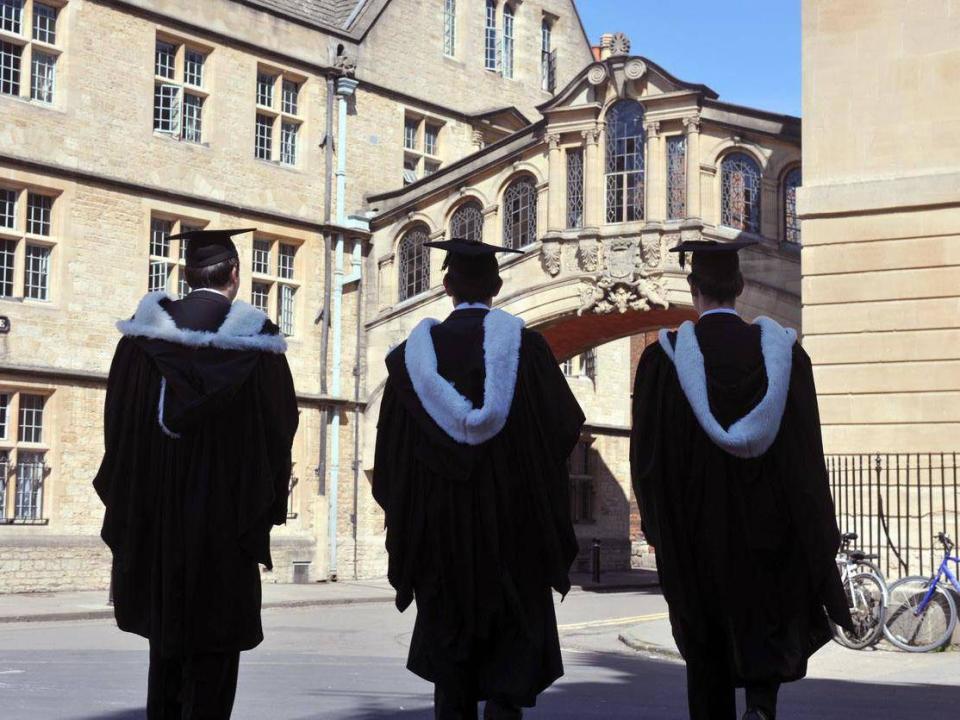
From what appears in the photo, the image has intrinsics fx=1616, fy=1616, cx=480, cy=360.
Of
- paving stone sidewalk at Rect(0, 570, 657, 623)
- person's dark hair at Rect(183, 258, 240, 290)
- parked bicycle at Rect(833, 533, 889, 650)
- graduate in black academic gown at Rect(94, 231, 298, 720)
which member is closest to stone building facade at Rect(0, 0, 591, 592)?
paving stone sidewalk at Rect(0, 570, 657, 623)

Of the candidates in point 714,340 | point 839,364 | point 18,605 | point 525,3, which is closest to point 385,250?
point 525,3

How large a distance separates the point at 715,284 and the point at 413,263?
74.8 feet

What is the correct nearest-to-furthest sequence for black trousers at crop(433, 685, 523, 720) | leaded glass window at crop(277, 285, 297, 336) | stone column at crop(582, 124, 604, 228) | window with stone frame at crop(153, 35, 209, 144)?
black trousers at crop(433, 685, 523, 720) → stone column at crop(582, 124, 604, 228) → window with stone frame at crop(153, 35, 209, 144) → leaded glass window at crop(277, 285, 297, 336)

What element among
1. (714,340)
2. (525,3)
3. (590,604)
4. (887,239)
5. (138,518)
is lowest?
(590,604)

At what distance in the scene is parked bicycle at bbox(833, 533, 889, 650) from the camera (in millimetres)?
14656

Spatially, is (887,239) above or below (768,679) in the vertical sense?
above

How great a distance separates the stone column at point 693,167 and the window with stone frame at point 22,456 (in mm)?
10272

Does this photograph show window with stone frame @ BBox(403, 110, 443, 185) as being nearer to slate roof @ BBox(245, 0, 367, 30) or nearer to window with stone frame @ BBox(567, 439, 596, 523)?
slate roof @ BBox(245, 0, 367, 30)

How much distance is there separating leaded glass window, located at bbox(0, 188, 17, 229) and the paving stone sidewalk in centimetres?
555

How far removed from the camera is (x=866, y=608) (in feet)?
48.4

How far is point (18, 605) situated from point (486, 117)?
1510cm

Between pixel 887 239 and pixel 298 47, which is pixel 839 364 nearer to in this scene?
pixel 887 239

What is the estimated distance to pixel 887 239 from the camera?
17703 mm

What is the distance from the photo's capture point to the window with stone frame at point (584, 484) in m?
35.2
